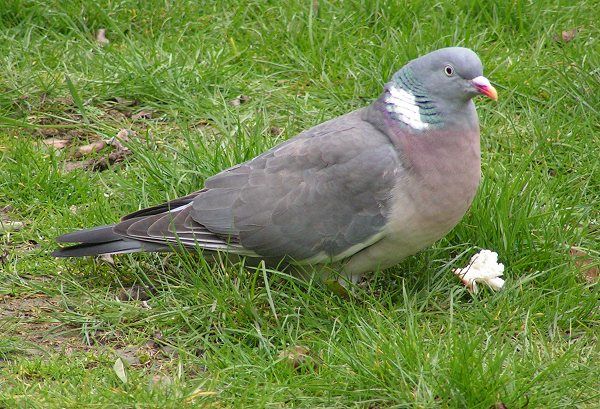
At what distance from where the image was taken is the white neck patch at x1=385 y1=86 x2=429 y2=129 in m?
3.97

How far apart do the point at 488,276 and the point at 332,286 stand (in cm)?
60

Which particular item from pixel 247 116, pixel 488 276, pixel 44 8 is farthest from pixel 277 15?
pixel 488 276

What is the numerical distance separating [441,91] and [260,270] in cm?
99

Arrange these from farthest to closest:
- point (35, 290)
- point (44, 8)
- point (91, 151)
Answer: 1. point (44, 8)
2. point (91, 151)
3. point (35, 290)

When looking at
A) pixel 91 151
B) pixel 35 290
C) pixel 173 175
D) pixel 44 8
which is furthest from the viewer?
pixel 44 8

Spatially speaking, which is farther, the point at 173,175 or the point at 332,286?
the point at 173,175

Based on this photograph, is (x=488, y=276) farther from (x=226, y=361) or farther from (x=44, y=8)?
(x=44, y=8)

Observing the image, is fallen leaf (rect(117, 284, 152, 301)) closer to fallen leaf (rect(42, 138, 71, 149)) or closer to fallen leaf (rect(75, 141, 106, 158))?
fallen leaf (rect(75, 141, 106, 158))

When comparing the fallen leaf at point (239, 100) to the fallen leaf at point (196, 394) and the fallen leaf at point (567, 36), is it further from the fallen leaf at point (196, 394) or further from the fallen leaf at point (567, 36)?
the fallen leaf at point (196, 394)

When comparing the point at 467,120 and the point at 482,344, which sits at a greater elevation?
the point at 467,120

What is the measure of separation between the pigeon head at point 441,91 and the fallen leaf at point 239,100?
154 centimetres

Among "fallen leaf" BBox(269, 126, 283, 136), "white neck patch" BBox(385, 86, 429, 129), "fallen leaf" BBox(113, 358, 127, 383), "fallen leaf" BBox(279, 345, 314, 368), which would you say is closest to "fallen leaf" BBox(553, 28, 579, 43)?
"fallen leaf" BBox(269, 126, 283, 136)

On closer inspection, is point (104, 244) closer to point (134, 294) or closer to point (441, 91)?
point (134, 294)

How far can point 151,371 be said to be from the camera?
3.68m
